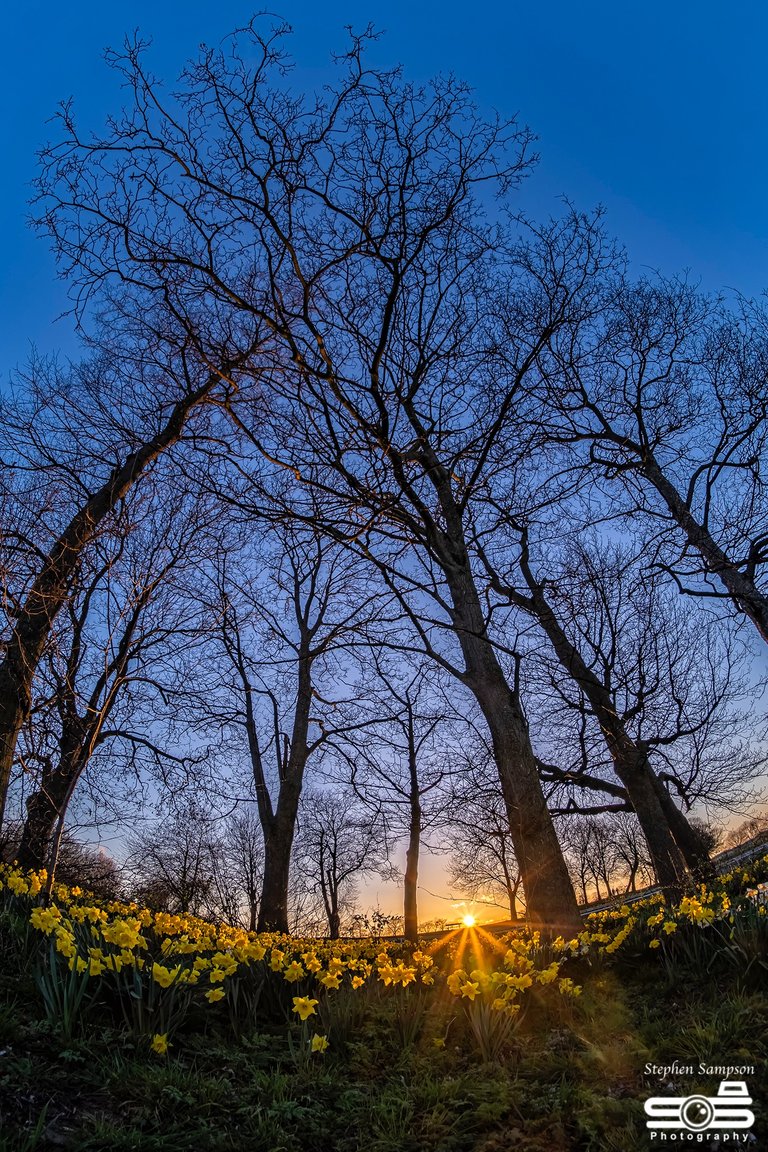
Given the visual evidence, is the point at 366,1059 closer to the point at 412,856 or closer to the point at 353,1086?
the point at 353,1086

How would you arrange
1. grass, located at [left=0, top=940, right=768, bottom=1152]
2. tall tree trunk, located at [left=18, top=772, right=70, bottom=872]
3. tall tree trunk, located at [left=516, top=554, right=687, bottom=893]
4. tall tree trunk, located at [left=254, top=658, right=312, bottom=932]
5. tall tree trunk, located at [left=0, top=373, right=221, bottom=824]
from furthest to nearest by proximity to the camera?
tall tree trunk, located at [left=254, top=658, right=312, bottom=932] < tall tree trunk, located at [left=516, top=554, right=687, bottom=893] < tall tree trunk, located at [left=18, top=772, right=70, bottom=872] < tall tree trunk, located at [left=0, top=373, right=221, bottom=824] < grass, located at [left=0, top=940, right=768, bottom=1152]

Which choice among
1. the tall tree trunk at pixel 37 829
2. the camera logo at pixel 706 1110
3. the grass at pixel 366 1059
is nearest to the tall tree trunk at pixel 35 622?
the tall tree trunk at pixel 37 829

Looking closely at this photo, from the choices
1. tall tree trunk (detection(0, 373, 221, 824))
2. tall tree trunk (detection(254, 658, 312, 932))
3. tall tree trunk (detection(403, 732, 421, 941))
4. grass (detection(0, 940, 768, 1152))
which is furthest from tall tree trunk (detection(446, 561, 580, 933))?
tall tree trunk (detection(403, 732, 421, 941))

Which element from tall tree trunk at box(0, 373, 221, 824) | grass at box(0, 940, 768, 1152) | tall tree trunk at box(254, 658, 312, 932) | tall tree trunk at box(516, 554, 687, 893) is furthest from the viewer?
tall tree trunk at box(254, 658, 312, 932)

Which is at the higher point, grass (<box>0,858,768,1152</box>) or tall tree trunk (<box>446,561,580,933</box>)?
tall tree trunk (<box>446,561,580,933</box>)

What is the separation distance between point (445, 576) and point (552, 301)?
121 inches

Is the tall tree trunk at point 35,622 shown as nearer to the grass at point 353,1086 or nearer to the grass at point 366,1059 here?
the grass at point 366,1059

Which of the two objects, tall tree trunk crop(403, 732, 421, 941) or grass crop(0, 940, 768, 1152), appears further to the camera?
tall tree trunk crop(403, 732, 421, 941)

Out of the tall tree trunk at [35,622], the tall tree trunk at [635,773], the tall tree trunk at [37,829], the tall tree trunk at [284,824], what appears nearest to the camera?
the tall tree trunk at [35,622]

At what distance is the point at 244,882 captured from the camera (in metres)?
31.8
